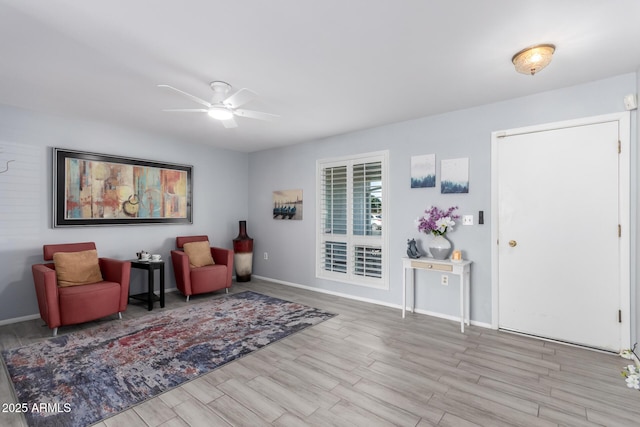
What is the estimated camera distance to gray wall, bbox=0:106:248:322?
3521mm

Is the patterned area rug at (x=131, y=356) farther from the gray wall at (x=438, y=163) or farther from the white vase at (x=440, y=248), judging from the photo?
the white vase at (x=440, y=248)

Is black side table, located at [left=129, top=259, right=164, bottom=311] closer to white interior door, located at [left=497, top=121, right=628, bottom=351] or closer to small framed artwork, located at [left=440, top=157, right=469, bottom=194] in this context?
small framed artwork, located at [left=440, top=157, right=469, bottom=194]

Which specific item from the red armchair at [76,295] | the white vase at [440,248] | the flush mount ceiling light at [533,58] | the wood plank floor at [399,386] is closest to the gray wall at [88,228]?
the red armchair at [76,295]

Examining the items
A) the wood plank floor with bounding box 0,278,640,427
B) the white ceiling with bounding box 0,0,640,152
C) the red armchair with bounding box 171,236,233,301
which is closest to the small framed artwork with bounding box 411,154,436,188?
the white ceiling with bounding box 0,0,640,152

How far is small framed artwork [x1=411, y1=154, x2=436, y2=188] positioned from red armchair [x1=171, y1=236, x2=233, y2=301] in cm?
306

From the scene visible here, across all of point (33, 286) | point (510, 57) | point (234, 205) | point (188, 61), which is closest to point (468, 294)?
point (510, 57)

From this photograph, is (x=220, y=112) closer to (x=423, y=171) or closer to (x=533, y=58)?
(x=423, y=171)

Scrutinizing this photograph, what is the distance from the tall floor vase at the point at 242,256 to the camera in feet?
18.3

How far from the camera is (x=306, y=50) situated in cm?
231

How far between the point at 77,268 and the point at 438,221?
169 inches

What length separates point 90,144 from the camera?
4.09 meters

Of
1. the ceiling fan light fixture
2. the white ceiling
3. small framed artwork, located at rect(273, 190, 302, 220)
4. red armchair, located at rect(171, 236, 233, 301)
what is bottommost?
red armchair, located at rect(171, 236, 233, 301)

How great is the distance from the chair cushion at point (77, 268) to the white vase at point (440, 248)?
4103 mm

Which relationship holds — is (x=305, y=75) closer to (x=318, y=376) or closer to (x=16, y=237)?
(x=318, y=376)
